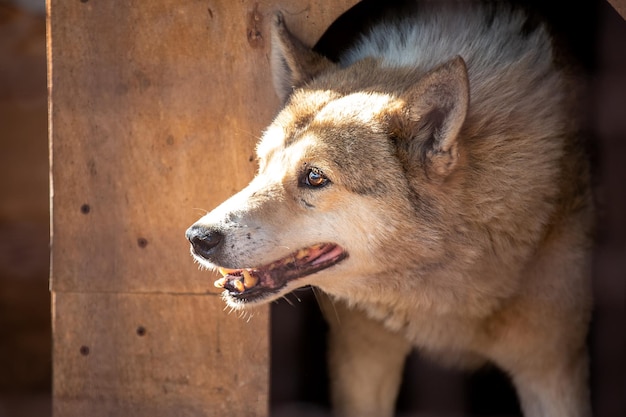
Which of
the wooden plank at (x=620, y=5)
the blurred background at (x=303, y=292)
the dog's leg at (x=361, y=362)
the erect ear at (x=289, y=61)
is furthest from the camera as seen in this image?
the blurred background at (x=303, y=292)

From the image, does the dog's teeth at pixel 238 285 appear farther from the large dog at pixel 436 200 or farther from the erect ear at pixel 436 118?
the erect ear at pixel 436 118

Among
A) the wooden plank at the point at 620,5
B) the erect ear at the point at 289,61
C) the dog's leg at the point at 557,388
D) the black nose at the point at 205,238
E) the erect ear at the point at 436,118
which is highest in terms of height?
the wooden plank at the point at 620,5

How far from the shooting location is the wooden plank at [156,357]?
11.5 ft

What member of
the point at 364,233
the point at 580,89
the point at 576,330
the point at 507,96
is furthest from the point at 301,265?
the point at 580,89

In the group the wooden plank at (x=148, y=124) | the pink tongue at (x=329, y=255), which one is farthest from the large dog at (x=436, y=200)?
the wooden plank at (x=148, y=124)

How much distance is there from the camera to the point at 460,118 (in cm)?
282

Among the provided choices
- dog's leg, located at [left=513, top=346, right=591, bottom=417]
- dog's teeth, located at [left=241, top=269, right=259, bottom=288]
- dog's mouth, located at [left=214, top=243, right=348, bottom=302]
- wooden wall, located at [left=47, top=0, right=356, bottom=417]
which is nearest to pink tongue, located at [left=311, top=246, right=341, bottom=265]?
dog's mouth, located at [left=214, top=243, right=348, bottom=302]

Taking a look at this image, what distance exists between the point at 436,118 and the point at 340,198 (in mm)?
445

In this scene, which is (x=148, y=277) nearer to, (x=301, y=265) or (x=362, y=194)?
(x=301, y=265)

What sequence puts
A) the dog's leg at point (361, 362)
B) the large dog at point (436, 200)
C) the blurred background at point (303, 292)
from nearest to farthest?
the large dog at point (436, 200)
the dog's leg at point (361, 362)
the blurred background at point (303, 292)

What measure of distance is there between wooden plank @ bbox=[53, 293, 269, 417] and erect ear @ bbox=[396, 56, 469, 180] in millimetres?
1042

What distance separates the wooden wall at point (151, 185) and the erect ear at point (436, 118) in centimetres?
72

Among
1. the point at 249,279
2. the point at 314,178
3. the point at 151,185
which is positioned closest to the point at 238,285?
the point at 249,279

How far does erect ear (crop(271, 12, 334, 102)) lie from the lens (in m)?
3.33
